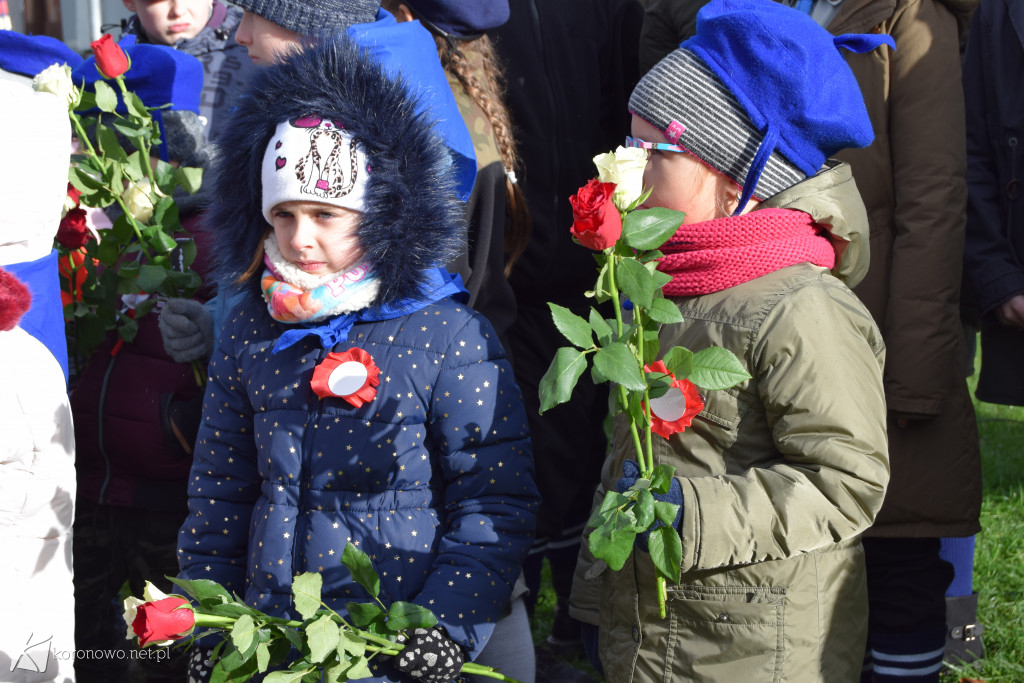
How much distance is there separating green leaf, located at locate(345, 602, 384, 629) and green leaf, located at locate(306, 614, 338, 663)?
9 cm

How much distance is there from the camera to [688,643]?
1889 mm

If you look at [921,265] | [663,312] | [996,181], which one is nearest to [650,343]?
[663,312]

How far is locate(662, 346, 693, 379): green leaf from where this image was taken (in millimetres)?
1623

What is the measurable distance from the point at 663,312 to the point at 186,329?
1447 millimetres

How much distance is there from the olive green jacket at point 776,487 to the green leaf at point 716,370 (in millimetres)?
190

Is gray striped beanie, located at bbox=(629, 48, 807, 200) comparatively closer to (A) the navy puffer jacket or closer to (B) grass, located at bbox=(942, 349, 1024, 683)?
(A) the navy puffer jacket

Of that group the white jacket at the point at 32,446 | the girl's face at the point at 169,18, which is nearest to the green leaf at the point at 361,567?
the white jacket at the point at 32,446

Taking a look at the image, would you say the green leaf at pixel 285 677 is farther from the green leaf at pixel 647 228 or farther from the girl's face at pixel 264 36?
the girl's face at pixel 264 36

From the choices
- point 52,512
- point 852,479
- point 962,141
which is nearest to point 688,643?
point 852,479

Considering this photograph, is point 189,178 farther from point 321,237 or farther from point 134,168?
point 321,237

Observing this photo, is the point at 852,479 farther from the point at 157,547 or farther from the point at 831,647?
the point at 157,547

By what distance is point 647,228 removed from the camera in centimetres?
163

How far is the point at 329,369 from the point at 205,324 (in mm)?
738

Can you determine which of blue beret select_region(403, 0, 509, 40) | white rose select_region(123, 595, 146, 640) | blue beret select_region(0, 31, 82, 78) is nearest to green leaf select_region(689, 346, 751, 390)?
white rose select_region(123, 595, 146, 640)
